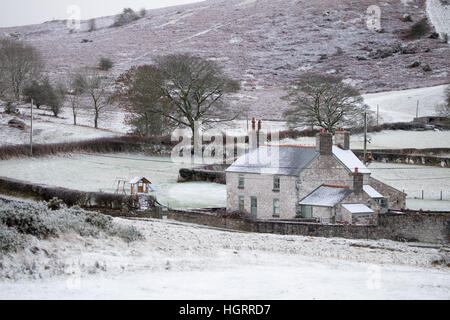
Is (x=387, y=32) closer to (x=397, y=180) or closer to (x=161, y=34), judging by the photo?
(x=161, y=34)

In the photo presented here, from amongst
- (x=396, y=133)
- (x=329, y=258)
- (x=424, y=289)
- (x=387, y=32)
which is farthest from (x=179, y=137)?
(x=387, y=32)

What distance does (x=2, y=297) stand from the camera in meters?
11.7

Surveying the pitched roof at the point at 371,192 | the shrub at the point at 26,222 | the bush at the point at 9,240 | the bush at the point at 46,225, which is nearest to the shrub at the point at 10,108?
the pitched roof at the point at 371,192

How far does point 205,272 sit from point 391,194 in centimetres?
2198

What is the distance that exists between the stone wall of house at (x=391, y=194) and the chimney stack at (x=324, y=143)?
382cm

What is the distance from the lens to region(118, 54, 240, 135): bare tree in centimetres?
5966

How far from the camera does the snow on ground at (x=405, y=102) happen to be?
8072cm

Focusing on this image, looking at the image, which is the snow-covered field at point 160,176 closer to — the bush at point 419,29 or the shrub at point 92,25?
the bush at point 419,29

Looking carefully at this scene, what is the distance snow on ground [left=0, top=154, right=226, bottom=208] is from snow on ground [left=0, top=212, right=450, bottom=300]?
1709 cm

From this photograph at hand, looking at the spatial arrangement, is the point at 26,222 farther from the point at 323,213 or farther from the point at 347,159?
the point at 347,159

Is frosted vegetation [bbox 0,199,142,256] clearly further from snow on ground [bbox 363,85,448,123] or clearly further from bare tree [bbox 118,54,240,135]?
snow on ground [bbox 363,85,448,123]

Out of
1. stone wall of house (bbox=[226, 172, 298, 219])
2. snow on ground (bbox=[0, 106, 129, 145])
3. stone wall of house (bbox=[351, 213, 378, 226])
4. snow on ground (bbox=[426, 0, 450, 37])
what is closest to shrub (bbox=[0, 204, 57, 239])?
stone wall of house (bbox=[351, 213, 378, 226])

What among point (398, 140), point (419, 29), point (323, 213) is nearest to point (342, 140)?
point (323, 213)

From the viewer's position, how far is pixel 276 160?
34000 mm
